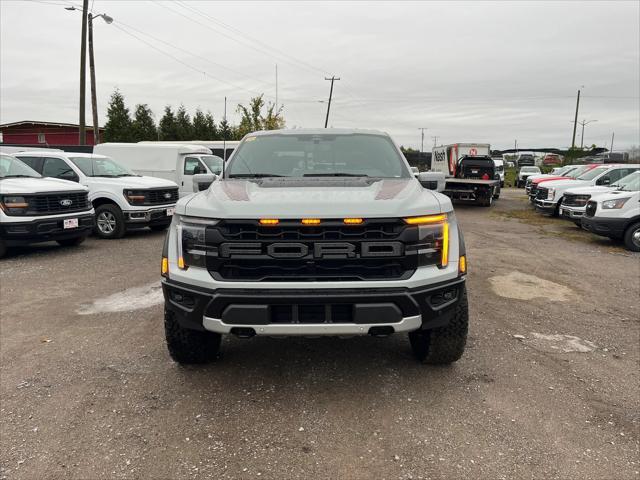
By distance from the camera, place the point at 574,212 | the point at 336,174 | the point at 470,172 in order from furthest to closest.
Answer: the point at 470,172
the point at 574,212
the point at 336,174

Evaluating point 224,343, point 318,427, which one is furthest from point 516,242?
point 318,427

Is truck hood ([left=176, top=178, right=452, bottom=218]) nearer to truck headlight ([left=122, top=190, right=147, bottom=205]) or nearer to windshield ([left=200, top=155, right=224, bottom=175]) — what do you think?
truck headlight ([left=122, top=190, right=147, bottom=205])

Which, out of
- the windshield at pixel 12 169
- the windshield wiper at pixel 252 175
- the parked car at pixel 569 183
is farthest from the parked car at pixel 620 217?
the windshield at pixel 12 169

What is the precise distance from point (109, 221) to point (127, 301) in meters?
5.32

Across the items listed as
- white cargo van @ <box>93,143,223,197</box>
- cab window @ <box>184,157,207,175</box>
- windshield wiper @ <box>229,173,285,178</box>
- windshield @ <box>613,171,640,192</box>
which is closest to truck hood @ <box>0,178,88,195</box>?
white cargo van @ <box>93,143,223,197</box>

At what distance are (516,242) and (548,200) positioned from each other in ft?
18.1

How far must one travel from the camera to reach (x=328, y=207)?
297 cm

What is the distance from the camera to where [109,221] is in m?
10.4

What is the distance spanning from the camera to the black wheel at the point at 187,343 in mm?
3521

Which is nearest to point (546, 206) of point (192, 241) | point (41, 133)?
point (192, 241)

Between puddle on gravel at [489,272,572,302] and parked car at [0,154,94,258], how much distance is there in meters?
7.12

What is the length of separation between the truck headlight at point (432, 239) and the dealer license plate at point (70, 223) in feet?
24.3

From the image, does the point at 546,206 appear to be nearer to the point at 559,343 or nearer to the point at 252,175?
the point at 559,343

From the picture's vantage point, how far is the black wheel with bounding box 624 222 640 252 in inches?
375
